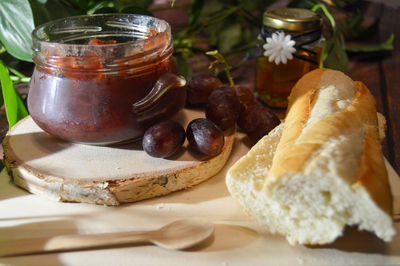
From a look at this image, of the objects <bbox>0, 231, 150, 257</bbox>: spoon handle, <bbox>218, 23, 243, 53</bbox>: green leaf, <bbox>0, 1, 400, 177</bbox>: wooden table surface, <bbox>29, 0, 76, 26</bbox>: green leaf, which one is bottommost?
<bbox>0, 1, 400, 177</bbox>: wooden table surface

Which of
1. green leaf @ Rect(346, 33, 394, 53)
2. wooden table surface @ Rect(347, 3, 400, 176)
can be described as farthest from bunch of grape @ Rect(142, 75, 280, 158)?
green leaf @ Rect(346, 33, 394, 53)

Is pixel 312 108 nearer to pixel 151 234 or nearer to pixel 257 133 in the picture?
pixel 257 133

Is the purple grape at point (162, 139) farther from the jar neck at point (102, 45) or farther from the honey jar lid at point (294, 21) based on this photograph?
the honey jar lid at point (294, 21)

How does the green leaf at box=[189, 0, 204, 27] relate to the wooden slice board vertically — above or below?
above

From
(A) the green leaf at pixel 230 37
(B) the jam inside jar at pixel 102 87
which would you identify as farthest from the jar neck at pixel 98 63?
(A) the green leaf at pixel 230 37

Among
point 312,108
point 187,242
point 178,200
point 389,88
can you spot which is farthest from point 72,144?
point 389,88

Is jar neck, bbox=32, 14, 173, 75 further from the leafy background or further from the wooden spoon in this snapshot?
the wooden spoon

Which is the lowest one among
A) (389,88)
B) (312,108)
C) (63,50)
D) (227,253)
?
(389,88)
